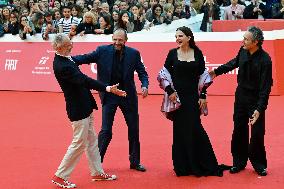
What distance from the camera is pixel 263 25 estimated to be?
14773 millimetres

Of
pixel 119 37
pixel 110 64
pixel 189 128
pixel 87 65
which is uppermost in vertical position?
pixel 119 37

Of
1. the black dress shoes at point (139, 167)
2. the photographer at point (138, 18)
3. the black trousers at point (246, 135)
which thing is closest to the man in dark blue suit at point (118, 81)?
the black dress shoes at point (139, 167)

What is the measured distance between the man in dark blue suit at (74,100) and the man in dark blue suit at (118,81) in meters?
0.48

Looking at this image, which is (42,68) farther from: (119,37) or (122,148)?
(119,37)

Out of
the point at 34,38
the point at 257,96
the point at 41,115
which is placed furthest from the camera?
the point at 34,38

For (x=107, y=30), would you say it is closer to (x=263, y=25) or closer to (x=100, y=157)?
(x=263, y=25)

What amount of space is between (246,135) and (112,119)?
5.39ft

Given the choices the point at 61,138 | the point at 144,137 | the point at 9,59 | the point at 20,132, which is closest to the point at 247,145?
the point at 144,137

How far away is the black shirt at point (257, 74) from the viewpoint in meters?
6.91

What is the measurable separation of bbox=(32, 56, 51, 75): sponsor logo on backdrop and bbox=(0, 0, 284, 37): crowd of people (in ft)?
1.80

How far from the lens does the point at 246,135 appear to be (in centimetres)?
728

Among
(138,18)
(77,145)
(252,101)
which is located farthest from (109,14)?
(77,145)

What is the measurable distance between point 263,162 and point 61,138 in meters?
3.56

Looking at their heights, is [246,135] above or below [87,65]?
above
